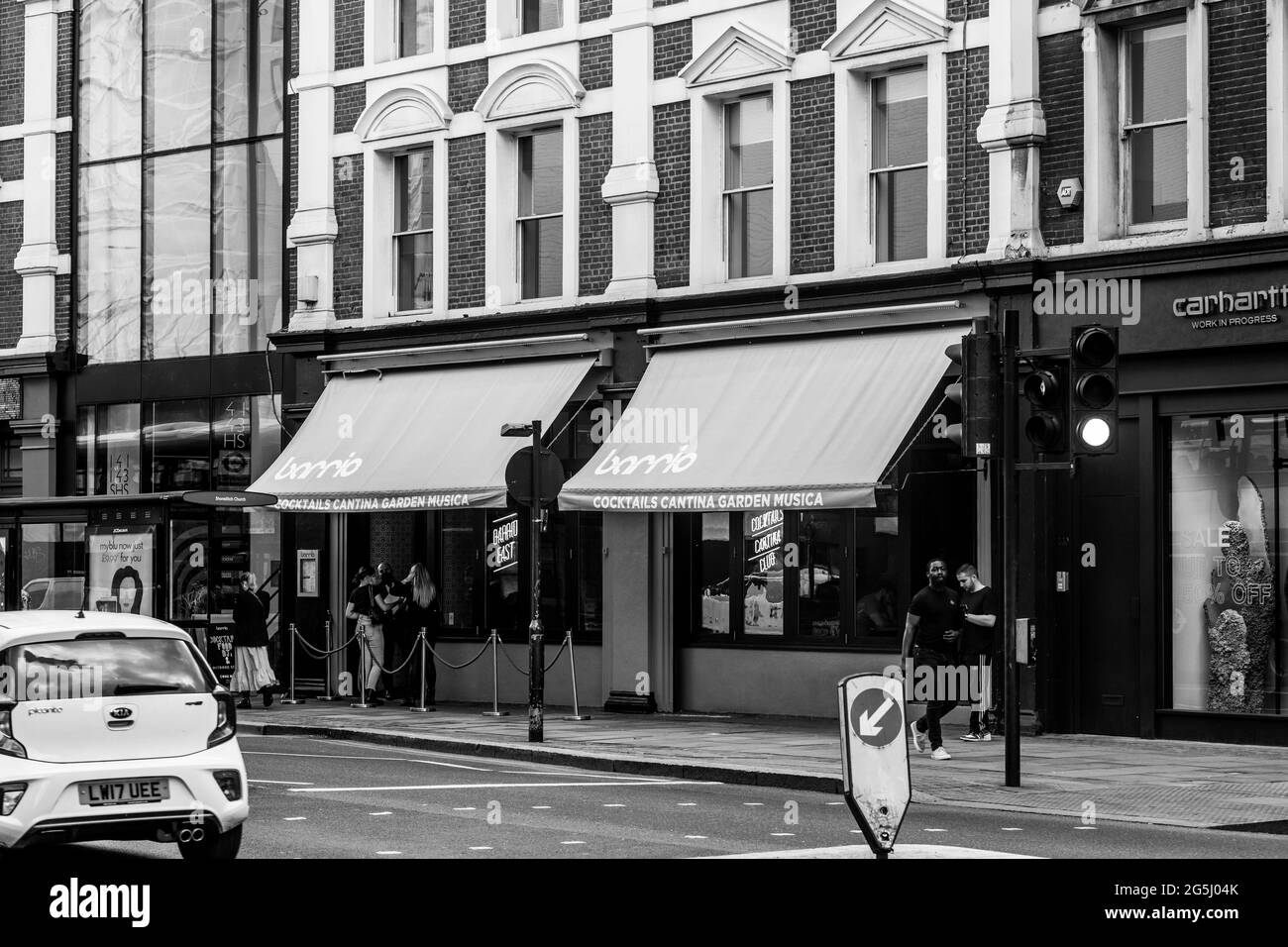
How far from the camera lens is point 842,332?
2142cm

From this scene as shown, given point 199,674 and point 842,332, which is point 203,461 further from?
point 199,674

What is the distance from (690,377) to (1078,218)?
198 inches

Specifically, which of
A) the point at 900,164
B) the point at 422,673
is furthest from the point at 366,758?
the point at 900,164

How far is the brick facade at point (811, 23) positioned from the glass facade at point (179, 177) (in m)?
9.01

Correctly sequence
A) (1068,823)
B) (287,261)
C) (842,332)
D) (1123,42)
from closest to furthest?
A: (1068,823), (1123,42), (842,332), (287,261)

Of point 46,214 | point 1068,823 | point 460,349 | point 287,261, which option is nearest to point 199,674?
Result: point 1068,823

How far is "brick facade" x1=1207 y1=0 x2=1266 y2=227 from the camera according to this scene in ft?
60.6

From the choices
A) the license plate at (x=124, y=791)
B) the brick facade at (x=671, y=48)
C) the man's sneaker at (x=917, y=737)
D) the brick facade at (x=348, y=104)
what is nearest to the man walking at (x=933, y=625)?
the man's sneaker at (x=917, y=737)

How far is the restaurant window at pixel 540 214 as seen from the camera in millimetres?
24500

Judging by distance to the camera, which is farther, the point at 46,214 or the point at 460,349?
the point at 46,214

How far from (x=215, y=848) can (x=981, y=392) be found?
24.2 ft

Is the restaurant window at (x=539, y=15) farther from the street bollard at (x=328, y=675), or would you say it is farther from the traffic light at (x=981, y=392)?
the traffic light at (x=981, y=392)

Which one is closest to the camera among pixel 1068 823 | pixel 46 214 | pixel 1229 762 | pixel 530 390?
pixel 1068 823

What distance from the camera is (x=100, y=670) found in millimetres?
10375
